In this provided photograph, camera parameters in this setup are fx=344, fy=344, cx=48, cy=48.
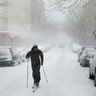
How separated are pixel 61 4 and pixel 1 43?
145 feet

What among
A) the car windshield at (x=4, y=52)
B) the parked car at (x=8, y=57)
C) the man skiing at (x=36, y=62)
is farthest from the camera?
the car windshield at (x=4, y=52)

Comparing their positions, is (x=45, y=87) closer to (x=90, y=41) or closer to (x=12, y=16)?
(x=90, y=41)

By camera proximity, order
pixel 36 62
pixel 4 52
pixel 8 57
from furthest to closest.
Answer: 1. pixel 4 52
2. pixel 8 57
3. pixel 36 62

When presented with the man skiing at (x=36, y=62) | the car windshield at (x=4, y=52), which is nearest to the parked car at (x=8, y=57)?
the car windshield at (x=4, y=52)

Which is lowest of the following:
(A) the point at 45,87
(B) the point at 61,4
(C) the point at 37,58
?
(A) the point at 45,87

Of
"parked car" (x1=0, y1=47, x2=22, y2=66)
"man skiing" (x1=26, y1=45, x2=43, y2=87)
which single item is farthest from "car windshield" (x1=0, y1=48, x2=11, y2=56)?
"man skiing" (x1=26, y1=45, x2=43, y2=87)

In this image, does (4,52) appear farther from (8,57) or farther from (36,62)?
(36,62)

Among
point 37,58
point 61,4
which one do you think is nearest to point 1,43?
point 61,4

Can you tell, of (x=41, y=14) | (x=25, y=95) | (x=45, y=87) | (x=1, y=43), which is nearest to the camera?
(x=25, y=95)

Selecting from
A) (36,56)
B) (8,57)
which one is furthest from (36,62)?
(8,57)

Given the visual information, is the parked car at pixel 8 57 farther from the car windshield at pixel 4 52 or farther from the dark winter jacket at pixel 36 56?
the dark winter jacket at pixel 36 56

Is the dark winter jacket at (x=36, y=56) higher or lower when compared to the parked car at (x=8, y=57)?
higher

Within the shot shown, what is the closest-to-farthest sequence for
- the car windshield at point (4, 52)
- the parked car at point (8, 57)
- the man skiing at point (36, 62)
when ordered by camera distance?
the man skiing at point (36, 62) < the parked car at point (8, 57) < the car windshield at point (4, 52)

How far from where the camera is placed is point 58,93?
1227 centimetres
